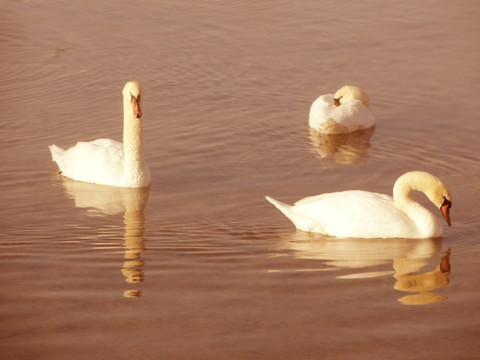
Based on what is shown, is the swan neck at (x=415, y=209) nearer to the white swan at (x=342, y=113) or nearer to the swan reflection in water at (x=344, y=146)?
the swan reflection in water at (x=344, y=146)

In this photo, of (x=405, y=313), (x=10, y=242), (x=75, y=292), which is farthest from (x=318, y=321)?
(x=10, y=242)

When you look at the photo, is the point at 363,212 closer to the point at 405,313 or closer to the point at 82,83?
the point at 405,313

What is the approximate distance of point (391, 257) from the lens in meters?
9.66

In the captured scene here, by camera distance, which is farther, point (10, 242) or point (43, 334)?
point (10, 242)

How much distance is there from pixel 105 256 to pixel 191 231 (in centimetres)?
116

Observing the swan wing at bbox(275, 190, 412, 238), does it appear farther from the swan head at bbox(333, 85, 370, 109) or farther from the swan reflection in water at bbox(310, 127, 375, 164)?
the swan head at bbox(333, 85, 370, 109)

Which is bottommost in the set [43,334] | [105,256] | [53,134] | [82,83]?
[43,334]

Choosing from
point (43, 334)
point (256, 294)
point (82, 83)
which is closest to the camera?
point (43, 334)

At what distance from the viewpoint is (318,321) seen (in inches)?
312

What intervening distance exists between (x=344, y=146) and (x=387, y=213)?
4.21 meters

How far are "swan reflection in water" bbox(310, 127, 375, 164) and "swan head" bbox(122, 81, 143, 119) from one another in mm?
2749

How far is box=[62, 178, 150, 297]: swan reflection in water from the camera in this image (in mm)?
9755

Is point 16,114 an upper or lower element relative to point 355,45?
lower

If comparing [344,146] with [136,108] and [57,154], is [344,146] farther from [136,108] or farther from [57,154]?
[57,154]
